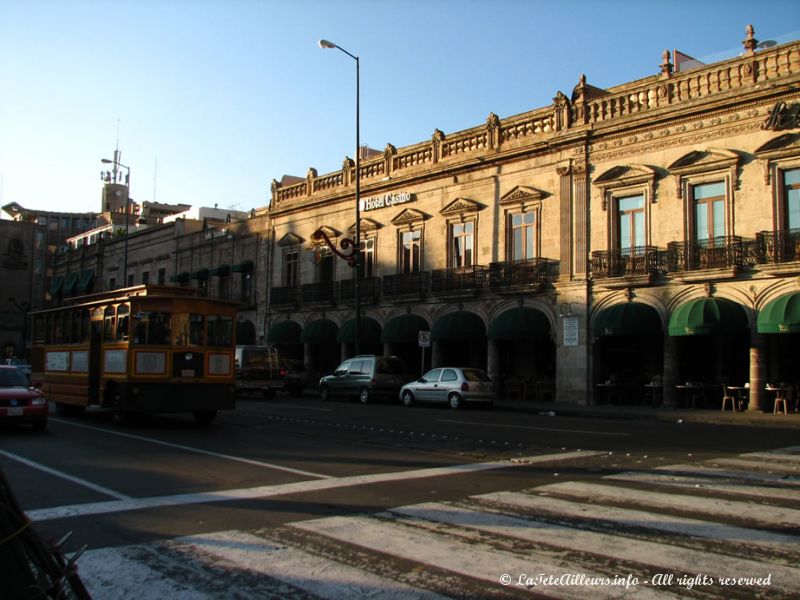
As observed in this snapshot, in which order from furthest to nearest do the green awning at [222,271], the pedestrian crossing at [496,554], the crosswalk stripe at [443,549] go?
1. the green awning at [222,271]
2. the crosswalk stripe at [443,549]
3. the pedestrian crossing at [496,554]

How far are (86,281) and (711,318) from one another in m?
53.8

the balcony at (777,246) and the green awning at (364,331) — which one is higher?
the balcony at (777,246)

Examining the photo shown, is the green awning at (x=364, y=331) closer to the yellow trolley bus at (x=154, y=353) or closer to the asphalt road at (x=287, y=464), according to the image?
the asphalt road at (x=287, y=464)

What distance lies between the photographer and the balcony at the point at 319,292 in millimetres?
38797

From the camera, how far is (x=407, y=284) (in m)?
34.6

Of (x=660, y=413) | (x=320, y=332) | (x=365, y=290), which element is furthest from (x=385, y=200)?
(x=660, y=413)

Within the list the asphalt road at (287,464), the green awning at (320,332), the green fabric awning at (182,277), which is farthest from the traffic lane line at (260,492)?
the green fabric awning at (182,277)

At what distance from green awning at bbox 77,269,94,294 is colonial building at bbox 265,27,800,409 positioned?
32.3 meters

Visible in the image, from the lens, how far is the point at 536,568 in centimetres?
532

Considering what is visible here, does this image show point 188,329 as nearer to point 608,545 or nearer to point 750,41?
point 608,545

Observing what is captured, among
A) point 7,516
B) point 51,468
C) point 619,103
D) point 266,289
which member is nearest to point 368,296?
point 266,289

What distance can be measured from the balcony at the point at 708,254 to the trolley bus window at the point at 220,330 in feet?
51.2

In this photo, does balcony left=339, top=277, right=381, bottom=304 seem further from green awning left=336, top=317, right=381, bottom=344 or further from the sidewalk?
the sidewalk

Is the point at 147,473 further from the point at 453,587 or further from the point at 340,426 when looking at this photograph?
the point at 340,426
